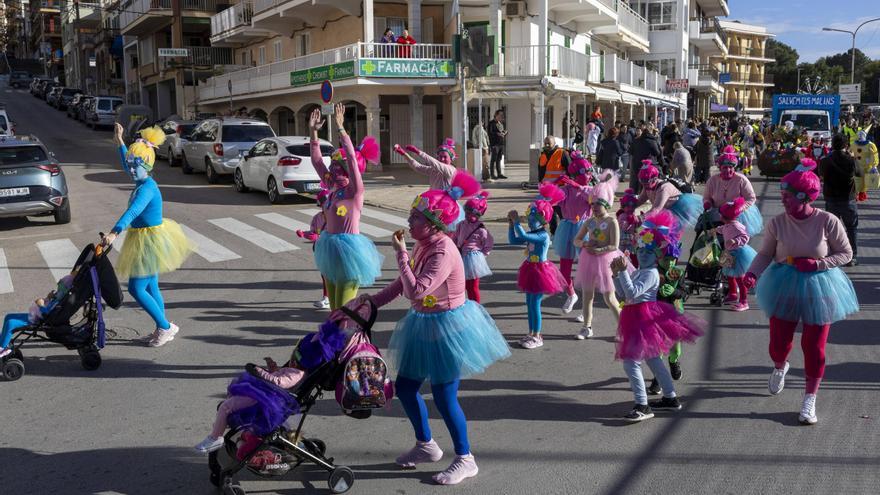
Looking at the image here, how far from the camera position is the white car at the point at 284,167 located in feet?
58.5

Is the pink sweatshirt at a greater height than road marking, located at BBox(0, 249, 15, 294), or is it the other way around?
the pink sweatshirt

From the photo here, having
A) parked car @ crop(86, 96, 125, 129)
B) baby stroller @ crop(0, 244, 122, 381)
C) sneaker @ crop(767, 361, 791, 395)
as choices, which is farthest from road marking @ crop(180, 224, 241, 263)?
parked car @ crop(86, 96, 125, 129)

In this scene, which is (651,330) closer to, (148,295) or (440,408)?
(440,408)

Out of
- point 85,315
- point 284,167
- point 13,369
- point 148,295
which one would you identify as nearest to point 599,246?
point 148,295

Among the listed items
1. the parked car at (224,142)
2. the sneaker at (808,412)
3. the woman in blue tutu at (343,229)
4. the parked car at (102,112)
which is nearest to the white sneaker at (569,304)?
the woman in blue tutu at (343,229)

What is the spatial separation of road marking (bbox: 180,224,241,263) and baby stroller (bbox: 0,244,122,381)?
17.0 ft

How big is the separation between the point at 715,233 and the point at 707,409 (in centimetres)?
356

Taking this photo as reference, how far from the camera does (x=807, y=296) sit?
5.55 metres

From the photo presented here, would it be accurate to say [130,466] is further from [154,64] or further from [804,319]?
[154,64]

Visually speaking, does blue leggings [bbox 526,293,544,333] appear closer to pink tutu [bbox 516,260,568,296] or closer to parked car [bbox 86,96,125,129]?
pink tutu [bbox 516,260,568,296]

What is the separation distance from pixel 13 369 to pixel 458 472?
4.36m

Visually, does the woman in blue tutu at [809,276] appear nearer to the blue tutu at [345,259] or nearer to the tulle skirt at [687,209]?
the blue tutu at [345,259]

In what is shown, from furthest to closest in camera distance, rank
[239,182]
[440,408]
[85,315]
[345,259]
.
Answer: [239,182], [345,259], [85,315], [440,408]

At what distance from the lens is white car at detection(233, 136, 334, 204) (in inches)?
702
